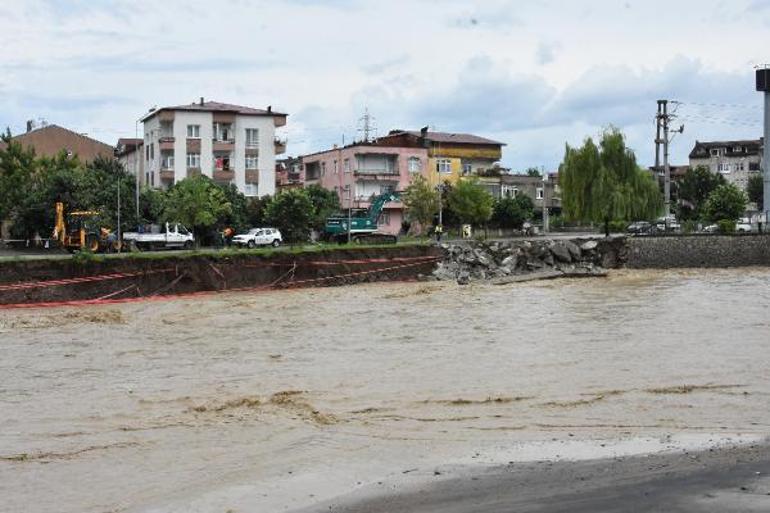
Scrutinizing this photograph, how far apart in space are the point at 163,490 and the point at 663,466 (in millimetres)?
6057

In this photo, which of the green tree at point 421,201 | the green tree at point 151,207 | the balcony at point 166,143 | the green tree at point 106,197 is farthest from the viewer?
the balcony at point 166,143

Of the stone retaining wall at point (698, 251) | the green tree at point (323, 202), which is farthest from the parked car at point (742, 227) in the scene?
the green tree at point (323, 202)

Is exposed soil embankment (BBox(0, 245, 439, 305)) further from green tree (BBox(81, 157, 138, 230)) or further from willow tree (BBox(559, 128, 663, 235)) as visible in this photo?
willow tree (BBox(559, 128, 663, 235))

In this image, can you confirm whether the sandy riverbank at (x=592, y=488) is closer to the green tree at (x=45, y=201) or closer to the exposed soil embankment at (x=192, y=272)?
the exposed soil embankment at (x=192, y=272)

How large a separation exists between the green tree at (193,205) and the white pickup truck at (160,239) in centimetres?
209

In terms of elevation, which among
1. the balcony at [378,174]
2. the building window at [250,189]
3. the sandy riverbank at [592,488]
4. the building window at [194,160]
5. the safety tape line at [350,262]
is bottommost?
the sandy riverbank at [592,488]

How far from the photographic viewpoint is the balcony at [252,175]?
3393 inches

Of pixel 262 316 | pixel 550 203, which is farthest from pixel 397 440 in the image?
pixel 550 203

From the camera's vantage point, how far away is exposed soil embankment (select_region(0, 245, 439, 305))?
128 ft

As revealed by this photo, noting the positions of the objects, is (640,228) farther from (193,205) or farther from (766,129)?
(193,205)

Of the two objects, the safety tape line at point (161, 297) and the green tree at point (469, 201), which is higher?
the green tree at point (469, 201)

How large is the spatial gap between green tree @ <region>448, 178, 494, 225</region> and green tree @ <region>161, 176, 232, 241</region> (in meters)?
23.5

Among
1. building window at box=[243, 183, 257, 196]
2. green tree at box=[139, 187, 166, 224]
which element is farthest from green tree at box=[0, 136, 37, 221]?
building window at box=[243, 183, 257, 196]

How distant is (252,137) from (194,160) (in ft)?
19.0
